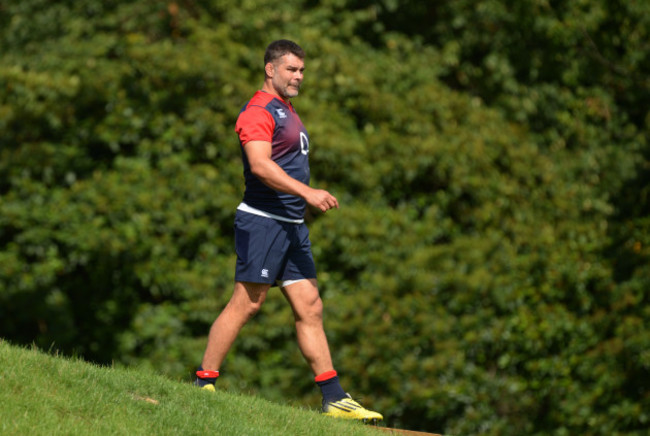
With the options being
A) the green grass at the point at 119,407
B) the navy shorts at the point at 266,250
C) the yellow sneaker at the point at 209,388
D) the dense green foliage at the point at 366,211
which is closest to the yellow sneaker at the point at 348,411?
the green grass at the point at 119,407

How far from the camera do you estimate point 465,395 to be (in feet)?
29.5

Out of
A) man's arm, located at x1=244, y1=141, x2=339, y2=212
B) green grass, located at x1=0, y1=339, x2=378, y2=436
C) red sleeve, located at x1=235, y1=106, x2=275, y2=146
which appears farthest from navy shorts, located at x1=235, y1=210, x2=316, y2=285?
green grass, located at x1=0, y1=339, x2=378, y2=436

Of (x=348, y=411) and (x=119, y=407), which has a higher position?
(x=119, y=407)

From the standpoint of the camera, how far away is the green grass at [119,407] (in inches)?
171

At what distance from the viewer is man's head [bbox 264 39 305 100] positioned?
5453 millimetres

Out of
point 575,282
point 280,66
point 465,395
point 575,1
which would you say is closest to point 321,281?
point 465,395

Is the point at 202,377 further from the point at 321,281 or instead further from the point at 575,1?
the point at 575,1

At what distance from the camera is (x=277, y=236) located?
5.49 metres

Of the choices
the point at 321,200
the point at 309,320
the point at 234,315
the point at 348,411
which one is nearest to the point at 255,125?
the point at 321,200

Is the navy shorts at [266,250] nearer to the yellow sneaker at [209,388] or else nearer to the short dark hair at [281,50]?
the yellow sneaker at [209,388]

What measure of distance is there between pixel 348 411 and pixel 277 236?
47.1 inches

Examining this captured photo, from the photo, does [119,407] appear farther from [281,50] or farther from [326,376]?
[281,50]

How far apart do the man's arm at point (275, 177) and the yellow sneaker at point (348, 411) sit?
4.50 feet

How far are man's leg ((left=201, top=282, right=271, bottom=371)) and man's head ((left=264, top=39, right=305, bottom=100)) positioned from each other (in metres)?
1.23
